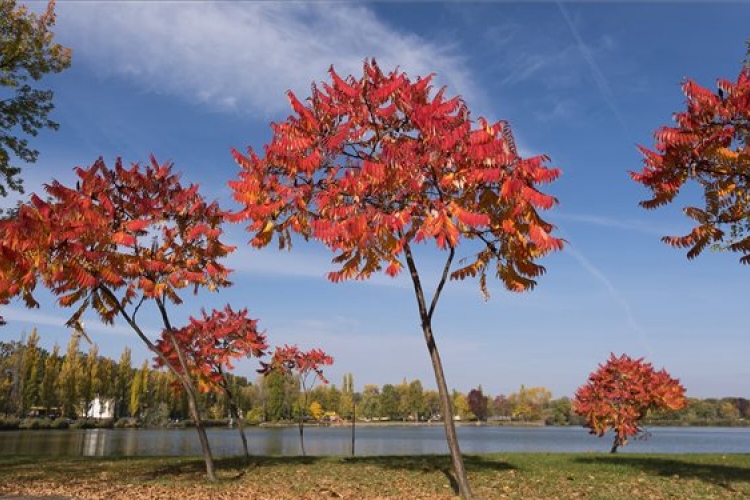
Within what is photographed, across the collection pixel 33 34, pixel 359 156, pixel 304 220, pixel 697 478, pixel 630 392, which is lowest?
pixel 697 478

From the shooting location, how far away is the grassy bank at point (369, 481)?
11.3 m

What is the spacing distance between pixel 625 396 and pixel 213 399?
114 meters

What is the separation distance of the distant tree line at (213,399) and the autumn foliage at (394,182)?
1530 cm

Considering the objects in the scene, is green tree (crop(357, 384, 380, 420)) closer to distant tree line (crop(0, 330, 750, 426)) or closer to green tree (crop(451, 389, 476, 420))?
distant tree line (crop(0, 330, 750, 426))

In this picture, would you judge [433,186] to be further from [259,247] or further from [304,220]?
[259,247]

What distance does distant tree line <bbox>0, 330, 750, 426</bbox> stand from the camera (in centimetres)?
9138

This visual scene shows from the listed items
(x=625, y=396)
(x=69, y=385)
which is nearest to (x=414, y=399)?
(x=69, y=385)

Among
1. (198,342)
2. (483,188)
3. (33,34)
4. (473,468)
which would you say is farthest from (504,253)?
(33,34)

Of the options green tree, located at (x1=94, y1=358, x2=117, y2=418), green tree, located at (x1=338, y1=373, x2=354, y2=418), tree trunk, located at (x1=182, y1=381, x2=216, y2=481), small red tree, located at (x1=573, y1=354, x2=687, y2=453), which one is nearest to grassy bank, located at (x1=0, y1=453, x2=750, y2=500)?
tree trunk, located at (x1=182, y1=381, x2=216, y2=481)

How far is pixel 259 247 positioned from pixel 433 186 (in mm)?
4118

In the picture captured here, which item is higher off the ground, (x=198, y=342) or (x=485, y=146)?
(x=485, y=146)

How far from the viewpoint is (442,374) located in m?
10.8

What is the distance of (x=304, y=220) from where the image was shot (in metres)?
11.6

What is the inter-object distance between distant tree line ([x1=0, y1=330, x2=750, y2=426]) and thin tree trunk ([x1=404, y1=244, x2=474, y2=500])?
52.2 feet
